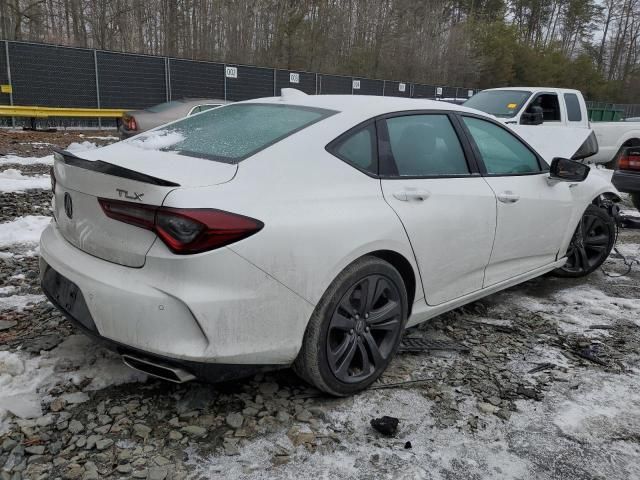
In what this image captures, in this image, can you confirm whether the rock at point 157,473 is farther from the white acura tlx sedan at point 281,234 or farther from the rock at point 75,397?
the rock at point 75,397

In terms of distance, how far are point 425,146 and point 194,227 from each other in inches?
64.6

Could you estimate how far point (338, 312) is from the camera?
2676 mm

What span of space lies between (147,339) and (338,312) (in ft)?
2.97

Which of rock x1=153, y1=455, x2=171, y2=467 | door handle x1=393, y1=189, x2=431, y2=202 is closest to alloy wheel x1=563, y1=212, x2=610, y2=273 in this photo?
door handle x1=393, y1=189, x2=431, y2=202

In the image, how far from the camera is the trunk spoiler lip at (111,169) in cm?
227

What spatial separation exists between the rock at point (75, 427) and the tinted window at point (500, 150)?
2.79 metres

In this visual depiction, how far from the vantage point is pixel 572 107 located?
1070cm

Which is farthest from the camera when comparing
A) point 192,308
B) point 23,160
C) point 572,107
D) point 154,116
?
point 154,116

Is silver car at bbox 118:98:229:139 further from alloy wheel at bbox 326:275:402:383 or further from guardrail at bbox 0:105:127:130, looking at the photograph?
alloy wheel at bbox 326:275:402:383

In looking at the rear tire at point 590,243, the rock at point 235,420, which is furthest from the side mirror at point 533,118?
the rock at point 235,420

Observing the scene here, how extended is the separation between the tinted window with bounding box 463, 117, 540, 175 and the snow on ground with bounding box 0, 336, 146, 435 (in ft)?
8.36

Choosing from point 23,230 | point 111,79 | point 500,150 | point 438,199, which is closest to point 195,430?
point 438,199

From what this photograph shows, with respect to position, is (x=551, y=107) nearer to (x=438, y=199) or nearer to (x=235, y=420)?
(x=438, y=199)

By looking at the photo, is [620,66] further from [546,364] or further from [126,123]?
[546,364]
